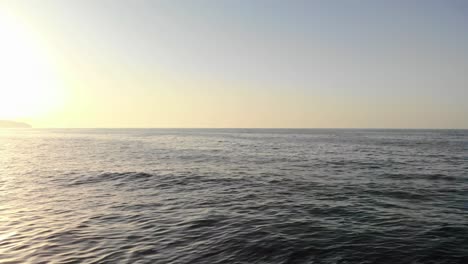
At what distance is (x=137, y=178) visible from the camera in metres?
32.4

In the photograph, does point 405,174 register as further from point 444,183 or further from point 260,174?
point 260,174

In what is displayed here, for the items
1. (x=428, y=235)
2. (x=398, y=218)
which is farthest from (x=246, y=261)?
(x=398, y=218)

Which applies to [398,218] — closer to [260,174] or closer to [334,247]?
[334,247]

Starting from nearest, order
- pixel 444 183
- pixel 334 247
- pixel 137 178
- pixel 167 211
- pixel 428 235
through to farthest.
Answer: pixel 334 247 → pixel 428 235 → pixel 167 211 → pixel 444 183 → pixel 137 178

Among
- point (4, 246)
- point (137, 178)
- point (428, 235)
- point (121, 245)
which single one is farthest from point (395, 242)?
point (137, 178)

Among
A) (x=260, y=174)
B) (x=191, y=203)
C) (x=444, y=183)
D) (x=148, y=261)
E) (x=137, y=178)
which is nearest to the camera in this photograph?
(x=148, y=261)

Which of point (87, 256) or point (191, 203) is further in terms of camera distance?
point (191, 203)

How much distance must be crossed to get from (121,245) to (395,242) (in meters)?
11.4

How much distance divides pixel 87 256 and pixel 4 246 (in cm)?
414

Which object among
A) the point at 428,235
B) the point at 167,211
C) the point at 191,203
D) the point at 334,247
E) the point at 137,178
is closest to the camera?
the point at 334,247

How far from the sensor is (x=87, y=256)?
1199 centimetres

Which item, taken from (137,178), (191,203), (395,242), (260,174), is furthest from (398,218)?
(137,178)

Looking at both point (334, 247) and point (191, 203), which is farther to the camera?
point (191, 203)

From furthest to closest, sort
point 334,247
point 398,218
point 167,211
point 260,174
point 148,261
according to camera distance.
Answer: point 260,174, point 167,211, point 398,218, point 334,247, point 148,261
